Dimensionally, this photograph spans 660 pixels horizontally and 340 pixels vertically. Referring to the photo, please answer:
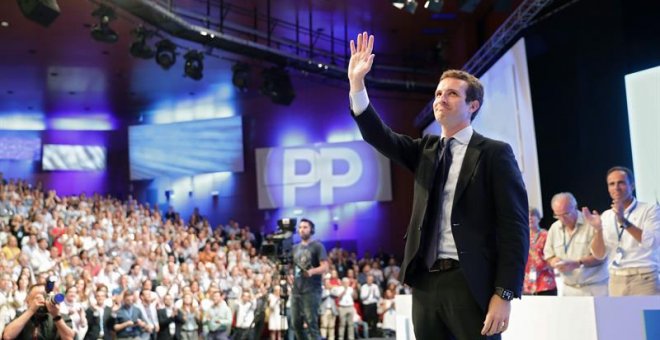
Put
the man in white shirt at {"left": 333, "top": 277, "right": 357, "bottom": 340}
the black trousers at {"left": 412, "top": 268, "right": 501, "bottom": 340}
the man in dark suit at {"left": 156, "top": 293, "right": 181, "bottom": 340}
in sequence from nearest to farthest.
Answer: the black trousers at {"left": 412, "top": 268, "right": 501, "bottom": 340} → the man in dark suit at {"left": 156, "top": 293, "right": 181, "bottom": 340} → the man in white shirt at {"left": 333, "top": 277, "right": 357, "bottom": 340}

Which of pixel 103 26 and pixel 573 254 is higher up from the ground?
pixel 103 26

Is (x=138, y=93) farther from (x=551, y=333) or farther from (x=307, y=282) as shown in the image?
(x=551, y=333)

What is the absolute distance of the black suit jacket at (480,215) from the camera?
6.01 ft

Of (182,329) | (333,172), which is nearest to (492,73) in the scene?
(182,329)

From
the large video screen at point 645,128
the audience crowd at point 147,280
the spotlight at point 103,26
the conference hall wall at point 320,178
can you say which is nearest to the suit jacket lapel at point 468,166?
the audience crowd at point 147,280

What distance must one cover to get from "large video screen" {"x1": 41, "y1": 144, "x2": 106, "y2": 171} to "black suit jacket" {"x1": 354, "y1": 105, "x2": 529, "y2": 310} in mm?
17034

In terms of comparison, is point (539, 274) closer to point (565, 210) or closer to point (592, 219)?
point (565, 210)

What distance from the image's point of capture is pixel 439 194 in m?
1.97

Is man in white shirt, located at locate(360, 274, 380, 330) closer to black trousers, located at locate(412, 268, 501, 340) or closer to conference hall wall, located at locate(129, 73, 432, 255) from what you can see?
conference hall wall, located at locate(129, 73, 432, 255)

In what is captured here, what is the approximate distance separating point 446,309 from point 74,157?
17466 millimetres

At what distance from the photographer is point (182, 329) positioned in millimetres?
8891

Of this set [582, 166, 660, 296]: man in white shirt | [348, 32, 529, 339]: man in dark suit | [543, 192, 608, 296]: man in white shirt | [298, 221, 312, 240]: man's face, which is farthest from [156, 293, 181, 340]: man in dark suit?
[348, 32, 529, 339]: man in dark suit

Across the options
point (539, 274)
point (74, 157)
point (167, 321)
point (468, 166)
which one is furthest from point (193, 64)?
point (468, 166)

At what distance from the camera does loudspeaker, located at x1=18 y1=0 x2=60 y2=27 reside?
734 cm
